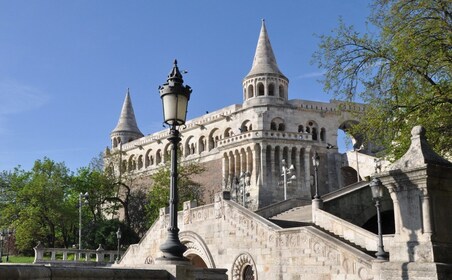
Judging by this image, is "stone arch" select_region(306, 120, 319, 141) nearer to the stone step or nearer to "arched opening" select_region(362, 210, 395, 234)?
the stone step

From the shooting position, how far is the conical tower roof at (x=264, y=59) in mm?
55153

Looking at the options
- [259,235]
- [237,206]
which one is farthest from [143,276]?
[237,206]

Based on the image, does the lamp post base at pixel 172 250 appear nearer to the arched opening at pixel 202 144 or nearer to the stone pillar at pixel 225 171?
the stone pillar at pixel 225 171

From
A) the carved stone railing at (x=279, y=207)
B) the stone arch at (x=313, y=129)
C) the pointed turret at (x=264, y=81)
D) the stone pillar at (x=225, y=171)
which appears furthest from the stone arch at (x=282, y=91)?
the carved stone railing at (x=279, y=207)

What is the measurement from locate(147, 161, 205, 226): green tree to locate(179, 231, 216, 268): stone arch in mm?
20946

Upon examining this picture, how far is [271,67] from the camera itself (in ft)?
182

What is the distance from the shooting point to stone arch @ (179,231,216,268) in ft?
85.8

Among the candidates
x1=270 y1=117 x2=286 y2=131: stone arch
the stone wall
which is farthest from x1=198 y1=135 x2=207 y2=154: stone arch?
the stone wall

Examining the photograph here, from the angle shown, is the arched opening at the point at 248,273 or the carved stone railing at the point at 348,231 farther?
the arched opening at the point at 248,273

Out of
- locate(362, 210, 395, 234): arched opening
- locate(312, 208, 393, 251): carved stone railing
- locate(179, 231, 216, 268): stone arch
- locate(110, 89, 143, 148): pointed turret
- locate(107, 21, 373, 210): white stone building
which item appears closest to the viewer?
locate(312, 208, 393, 251): carved stone railing

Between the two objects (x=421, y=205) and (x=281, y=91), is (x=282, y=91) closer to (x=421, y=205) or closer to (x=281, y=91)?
(x=281, y=91)

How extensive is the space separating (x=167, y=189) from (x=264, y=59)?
1733 centimetres

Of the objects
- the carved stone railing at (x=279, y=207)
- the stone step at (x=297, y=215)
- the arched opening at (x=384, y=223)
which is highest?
the carved stone railing at (x=279, y=207)

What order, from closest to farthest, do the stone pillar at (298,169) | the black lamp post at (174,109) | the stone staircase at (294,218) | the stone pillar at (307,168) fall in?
the black lamp post at (174,109) < the stone staircase at (294,218) < the stone pillar at (298,169) < the stone pillar at (307,168)
